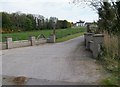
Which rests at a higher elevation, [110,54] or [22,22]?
[22,22]

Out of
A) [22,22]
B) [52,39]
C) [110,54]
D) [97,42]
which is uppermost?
[22,22]

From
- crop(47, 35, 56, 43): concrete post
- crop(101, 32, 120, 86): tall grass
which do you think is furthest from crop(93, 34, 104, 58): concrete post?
crop(47, 35, 56, 43): concrete post

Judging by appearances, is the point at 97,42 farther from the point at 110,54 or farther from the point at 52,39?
the point at 52,39

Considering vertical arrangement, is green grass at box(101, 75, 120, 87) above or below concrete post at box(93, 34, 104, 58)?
below

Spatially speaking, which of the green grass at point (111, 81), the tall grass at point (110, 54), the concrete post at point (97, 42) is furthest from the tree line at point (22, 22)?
the green grass at point (111, 81)

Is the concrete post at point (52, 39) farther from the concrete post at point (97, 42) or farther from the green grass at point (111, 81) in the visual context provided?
the green grass at point (111, 81)

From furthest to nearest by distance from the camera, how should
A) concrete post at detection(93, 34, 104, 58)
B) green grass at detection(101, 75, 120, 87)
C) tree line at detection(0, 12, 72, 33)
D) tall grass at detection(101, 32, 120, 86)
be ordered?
tree line at detection(0, 12, 72, 33) < concrete post at detection(93, 34, 104, 58) < tall grass at detection(101, 32, 120, 86) < green grass at detection(101, 75, 120, 87)

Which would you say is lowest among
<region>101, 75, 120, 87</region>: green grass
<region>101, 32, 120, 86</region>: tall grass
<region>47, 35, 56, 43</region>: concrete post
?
<region>47, 35, 56, 43</region>: concrete post

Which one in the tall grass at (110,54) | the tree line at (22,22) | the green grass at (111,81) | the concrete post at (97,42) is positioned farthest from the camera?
the tree line at (22,22)

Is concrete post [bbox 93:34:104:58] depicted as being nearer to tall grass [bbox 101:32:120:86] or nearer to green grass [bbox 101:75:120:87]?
tall grass [bbox 101:32:120:86]

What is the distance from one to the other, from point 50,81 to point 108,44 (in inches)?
211

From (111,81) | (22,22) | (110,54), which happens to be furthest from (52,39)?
(111,81)

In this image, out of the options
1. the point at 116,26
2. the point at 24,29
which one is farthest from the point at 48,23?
the point at 116,26

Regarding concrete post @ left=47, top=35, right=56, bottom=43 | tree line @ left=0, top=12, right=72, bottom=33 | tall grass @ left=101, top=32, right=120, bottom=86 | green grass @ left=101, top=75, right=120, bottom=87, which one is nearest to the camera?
green grass @ left=101, top=75, right=120, bottom=87
